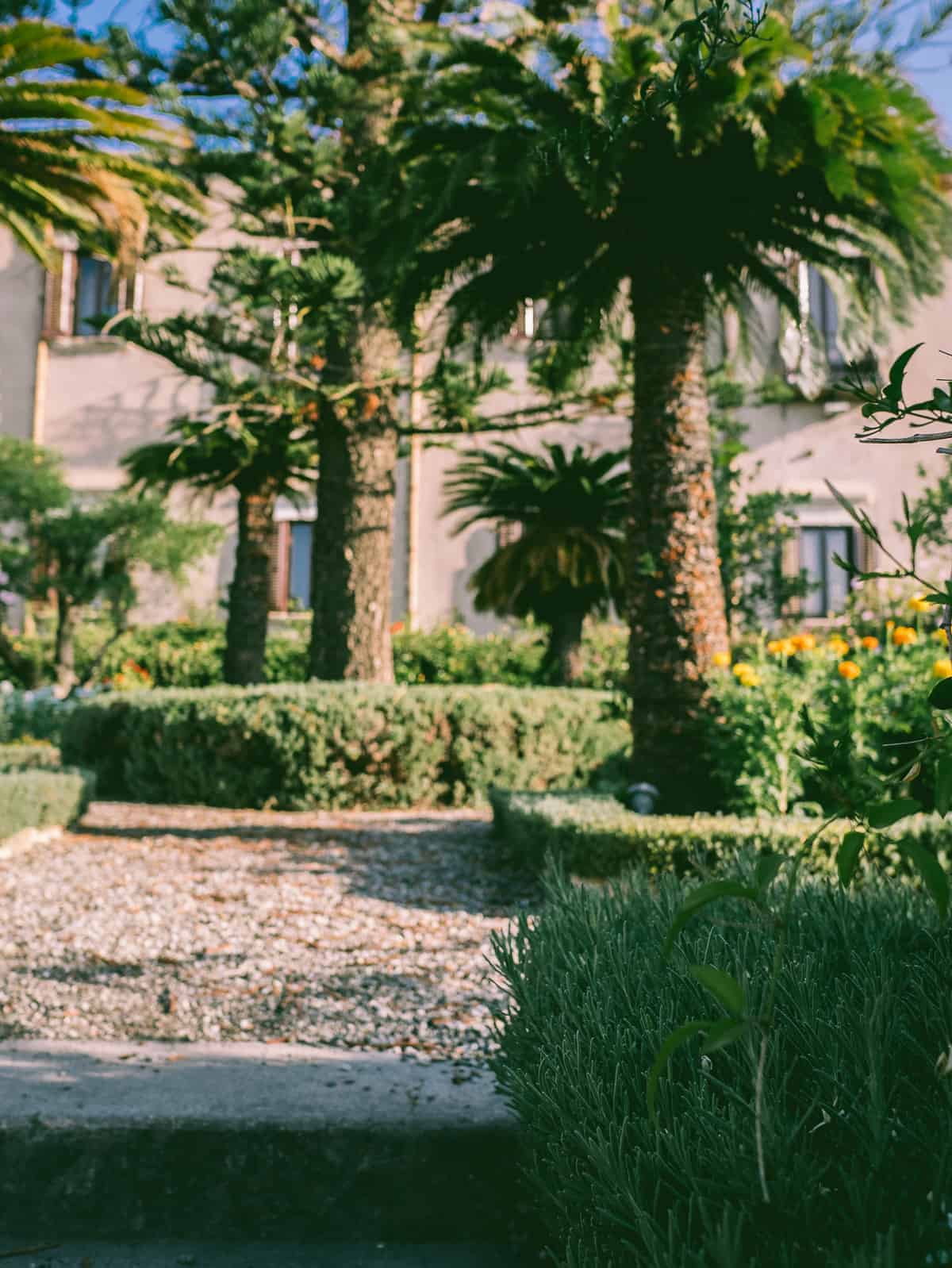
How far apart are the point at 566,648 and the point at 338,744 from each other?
3818mm

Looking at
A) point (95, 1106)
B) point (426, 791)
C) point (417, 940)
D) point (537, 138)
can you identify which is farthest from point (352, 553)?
point (95, 1106)

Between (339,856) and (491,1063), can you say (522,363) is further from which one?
(491,1063)

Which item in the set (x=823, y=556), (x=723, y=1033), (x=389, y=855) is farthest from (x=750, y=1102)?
(x=823, y=556)

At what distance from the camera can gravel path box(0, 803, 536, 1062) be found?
10.9ft

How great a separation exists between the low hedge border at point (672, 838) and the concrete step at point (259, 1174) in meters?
1.97

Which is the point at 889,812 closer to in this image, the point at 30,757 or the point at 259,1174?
the point at 259,1174

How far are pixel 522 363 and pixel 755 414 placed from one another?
3.51 m

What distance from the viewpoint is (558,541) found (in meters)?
10.8

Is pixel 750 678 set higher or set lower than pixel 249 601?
lower

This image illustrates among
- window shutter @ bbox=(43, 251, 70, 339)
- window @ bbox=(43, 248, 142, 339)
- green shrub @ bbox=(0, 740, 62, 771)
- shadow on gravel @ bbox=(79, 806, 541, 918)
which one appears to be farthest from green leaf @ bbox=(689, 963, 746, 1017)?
window shutter @ bbox=(43, 251, 70, 339)

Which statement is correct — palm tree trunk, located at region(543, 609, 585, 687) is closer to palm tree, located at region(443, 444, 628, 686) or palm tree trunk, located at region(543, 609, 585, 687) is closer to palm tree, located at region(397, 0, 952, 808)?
palm tree, located at region(443, 444, 628, 686)

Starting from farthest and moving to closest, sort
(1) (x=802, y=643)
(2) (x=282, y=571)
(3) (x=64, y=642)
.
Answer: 1. (2) (x=282, y=571)
2. (3) (x=64, y=642)
3. (1) (x=802, y=643)

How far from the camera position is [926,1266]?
100cm

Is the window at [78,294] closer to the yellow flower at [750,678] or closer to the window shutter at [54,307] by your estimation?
the window shutter at [54,307]
